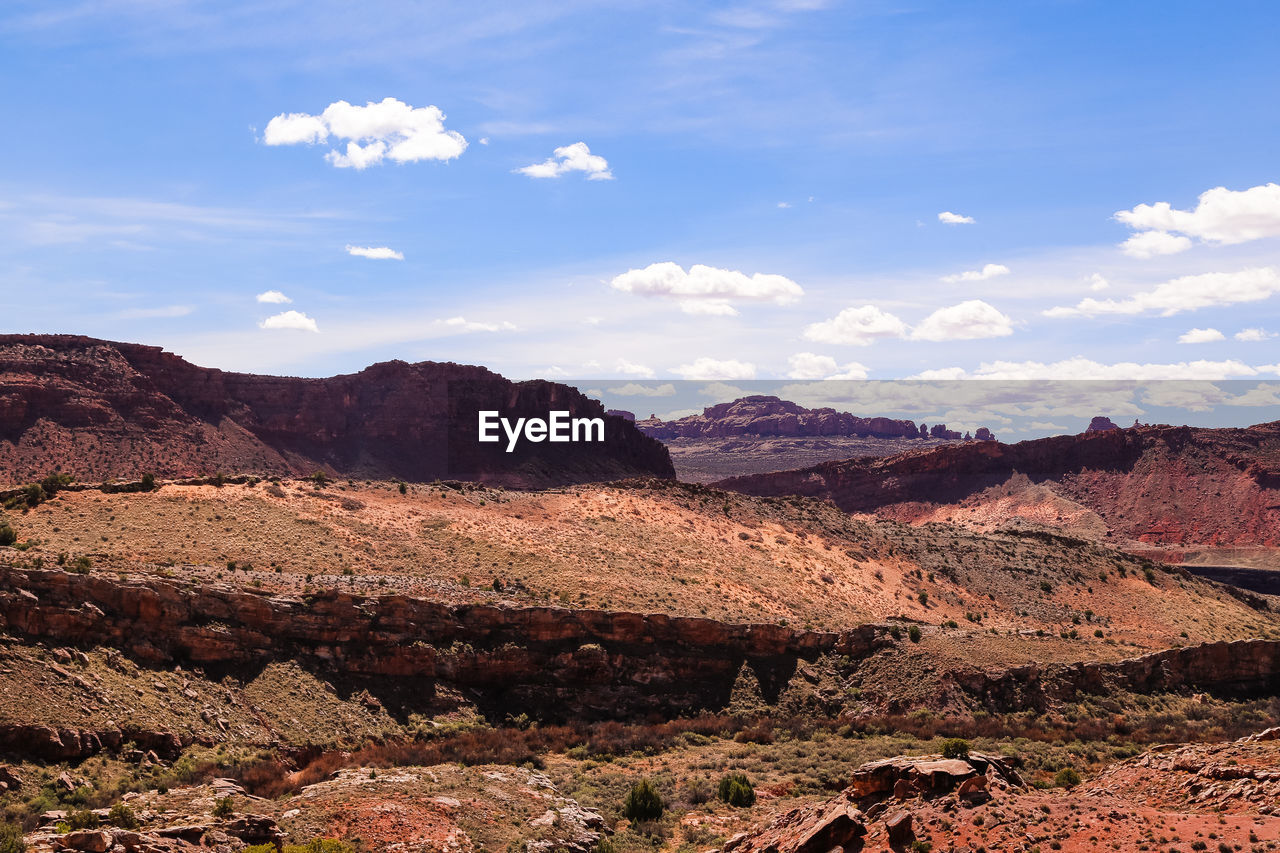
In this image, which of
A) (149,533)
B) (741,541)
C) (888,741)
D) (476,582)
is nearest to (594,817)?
(888,741)

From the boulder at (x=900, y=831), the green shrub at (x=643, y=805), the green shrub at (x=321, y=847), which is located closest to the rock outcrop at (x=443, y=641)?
the green shrub at (x=643, y=805)

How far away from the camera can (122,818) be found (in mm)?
20109

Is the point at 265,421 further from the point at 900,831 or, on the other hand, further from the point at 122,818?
the point at 900,831

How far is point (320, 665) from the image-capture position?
33969 mm

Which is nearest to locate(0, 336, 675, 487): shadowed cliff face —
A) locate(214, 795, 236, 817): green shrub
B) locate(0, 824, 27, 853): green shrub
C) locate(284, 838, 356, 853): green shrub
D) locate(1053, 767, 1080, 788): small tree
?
locate(214, 795, 236, 817): green shrub

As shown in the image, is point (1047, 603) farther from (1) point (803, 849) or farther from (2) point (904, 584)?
(1) point (803, 849)

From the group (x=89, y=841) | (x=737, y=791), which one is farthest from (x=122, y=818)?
(x=737, y=791)

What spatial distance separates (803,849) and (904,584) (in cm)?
4042

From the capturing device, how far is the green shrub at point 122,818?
20031mm

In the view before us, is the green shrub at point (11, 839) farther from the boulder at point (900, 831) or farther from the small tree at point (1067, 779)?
the small tree at point (1067, 779)

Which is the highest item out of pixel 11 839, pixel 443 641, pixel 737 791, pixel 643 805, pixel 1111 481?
pixel 1111 481

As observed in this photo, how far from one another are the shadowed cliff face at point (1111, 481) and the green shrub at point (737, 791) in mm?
92474

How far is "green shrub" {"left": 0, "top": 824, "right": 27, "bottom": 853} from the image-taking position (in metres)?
17.6

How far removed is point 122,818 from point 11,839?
93.4 inches
